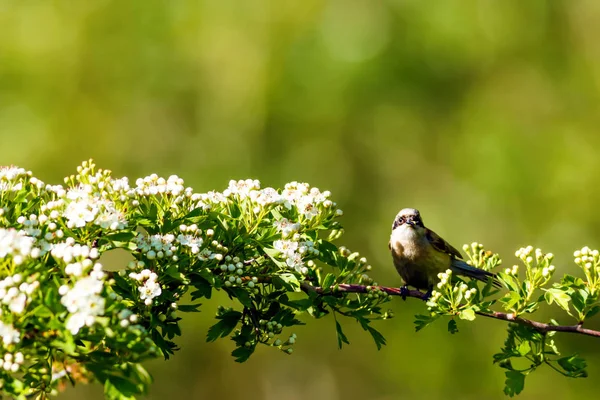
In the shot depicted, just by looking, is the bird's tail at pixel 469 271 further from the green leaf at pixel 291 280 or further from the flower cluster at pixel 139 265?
the green leaf at pixel 291 280

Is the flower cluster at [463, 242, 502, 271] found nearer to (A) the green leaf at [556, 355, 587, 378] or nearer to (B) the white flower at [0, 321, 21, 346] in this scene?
(A) the green leaf at [556, 355, 587, 378]

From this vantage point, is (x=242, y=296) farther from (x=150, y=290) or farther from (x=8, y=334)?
(x=8, y=334)

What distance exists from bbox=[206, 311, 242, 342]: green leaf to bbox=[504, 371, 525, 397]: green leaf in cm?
136

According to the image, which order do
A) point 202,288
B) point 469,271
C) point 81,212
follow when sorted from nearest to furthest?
point 81,212, point 202,288, point 469,271

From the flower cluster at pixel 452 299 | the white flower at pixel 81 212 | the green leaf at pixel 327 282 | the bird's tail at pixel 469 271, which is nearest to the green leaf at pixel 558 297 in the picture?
the flower cluster at pixel 452 299

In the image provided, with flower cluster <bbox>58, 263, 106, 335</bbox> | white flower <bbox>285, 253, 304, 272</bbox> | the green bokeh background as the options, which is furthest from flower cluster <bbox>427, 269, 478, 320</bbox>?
the green bokeh background

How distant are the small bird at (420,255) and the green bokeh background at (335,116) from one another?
870cm

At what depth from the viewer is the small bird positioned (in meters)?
5.55

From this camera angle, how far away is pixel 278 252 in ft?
11.5

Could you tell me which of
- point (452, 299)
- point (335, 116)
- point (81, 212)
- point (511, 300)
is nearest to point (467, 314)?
point (452, 299)

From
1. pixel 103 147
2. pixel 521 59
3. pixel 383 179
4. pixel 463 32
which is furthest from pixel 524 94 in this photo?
pixel 103 147

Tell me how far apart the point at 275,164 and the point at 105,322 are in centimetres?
1244

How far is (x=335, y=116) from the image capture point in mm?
15242

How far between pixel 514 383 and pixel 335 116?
11748 mm
